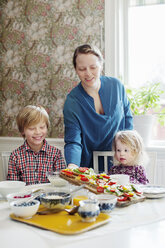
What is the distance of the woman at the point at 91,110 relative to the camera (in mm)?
2369

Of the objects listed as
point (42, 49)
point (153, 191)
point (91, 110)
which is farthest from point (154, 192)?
point (42, 49)

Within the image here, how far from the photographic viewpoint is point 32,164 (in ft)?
7.59

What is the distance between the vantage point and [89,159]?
8.41 feet

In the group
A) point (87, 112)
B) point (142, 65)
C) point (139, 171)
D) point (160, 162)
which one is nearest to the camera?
point (139, 171)

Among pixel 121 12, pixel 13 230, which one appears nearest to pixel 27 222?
pixel 13 230

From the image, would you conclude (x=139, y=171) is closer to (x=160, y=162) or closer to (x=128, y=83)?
(x=160, y=162)

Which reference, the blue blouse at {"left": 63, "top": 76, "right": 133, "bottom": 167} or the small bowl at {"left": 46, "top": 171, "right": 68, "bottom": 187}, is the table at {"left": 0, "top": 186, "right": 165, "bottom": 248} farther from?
the blue blouse at {"left": 63, "top": 76, "right": 133, "bottom": 167}

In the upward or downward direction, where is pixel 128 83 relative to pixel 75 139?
upward

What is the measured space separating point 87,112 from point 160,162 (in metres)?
1.06

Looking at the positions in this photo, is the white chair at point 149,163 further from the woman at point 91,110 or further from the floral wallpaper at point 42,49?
Answer: the floral wallpaper at point 42,49

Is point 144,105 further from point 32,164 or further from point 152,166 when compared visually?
point 32,164

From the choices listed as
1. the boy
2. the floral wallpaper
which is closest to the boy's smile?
the boy

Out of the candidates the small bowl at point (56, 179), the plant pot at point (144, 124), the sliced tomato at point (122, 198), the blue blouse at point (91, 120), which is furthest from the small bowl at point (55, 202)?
the plant pot at point (144, 124)

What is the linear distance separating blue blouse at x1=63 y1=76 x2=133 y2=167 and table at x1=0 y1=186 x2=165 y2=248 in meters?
1.09
